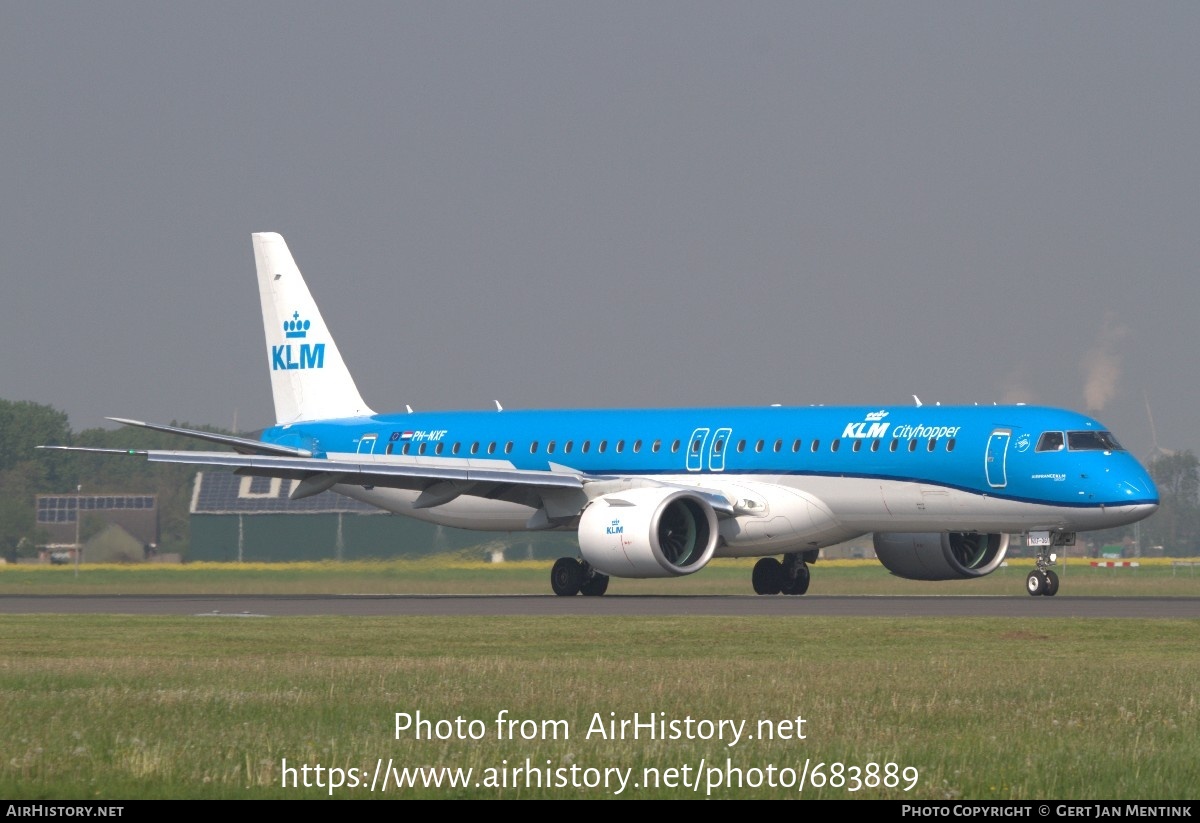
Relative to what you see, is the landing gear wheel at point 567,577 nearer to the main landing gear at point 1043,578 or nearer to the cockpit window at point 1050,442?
the main landing gear at point 1043,578

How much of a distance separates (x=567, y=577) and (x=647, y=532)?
4.13 metres

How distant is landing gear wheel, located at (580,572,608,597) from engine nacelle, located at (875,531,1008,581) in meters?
6.32

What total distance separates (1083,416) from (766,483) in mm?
6886

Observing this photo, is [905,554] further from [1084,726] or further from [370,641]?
[1084,726]

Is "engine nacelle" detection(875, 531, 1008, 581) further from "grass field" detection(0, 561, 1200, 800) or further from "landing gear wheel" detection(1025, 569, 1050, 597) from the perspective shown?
"grass field" detection(0, 561, 1200, 800)

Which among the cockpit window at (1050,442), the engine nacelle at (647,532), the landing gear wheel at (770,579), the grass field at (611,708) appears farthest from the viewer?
the landing gear wheel at (770,579)

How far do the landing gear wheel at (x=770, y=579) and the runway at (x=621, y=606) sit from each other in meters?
2.39

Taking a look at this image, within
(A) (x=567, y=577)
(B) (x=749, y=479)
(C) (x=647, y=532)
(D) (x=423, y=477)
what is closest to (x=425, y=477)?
(D) (x=423, y=477)

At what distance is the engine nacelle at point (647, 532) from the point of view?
135 feet

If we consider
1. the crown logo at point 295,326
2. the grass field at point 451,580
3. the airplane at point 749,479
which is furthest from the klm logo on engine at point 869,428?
the crown logo at point 295,326

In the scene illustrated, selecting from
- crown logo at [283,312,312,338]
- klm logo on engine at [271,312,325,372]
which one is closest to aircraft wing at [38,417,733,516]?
klm logo on engine at [271,312,325,372]

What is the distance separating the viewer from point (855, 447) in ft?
138

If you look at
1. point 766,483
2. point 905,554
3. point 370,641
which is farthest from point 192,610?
point 905,554

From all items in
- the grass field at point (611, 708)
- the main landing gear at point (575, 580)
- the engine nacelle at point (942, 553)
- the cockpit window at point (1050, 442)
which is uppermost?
the cockpit window at point (1050, 442)
